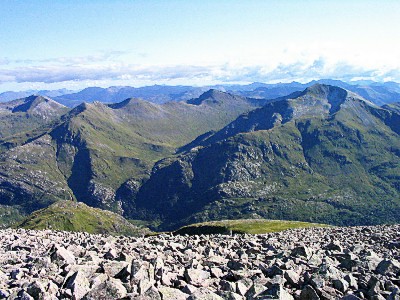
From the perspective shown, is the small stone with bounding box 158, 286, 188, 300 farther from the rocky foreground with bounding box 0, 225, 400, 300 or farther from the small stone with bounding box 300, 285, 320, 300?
the small stone with bounding box 300, 285, 320, 300

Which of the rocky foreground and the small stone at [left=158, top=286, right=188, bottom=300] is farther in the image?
the rocky foreground

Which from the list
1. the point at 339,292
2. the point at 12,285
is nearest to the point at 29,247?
the point at 12,285

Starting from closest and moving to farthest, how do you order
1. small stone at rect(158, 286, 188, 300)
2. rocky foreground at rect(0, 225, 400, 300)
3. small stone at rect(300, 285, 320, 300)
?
1. small stone at rect(158, 286, 188, 300)
2. rocky foreground at rect(0, 225, 400, 300)
3. small stone at rect(300, 285, 320, 300)

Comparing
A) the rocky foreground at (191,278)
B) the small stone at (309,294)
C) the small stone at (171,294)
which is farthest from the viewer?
the small stone at (309,294)

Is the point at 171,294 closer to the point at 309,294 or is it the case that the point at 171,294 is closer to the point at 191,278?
the point at 191,278

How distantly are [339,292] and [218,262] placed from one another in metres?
9.38

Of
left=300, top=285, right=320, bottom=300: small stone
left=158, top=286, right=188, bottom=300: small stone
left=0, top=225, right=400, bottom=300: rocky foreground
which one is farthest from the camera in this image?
left=300, top=285, right=320, bottom=300: small stone

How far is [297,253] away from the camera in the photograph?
28172mm

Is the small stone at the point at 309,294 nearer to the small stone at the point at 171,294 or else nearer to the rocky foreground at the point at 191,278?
the rocky foreground at the point at 191,278

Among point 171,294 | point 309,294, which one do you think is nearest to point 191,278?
point 171,294

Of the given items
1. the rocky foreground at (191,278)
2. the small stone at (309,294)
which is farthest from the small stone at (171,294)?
the small stone at (309,294)

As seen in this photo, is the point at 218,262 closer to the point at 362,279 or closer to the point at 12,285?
the point at 362,279

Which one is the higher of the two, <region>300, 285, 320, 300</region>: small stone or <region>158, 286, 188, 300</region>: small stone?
<region>158, 286, 188, 300</region>: small stone

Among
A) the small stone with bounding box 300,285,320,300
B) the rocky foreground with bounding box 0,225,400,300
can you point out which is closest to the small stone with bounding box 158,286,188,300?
the rocky foreground with bounding box 0,225,400,300
